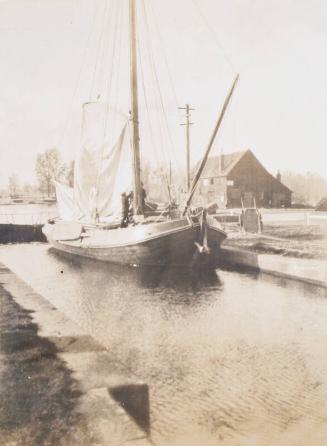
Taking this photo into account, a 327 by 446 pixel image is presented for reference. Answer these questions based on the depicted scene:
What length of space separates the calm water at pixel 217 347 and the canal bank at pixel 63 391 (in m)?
0.52

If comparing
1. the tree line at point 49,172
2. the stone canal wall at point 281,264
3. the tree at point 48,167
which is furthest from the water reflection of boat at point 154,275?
the tree at point 48,167

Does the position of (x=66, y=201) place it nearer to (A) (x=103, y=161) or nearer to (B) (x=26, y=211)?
(A) (x=103, y=161)

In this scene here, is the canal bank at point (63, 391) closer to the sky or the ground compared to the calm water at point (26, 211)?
closer to the ground

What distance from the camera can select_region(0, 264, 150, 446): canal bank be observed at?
9.97ft

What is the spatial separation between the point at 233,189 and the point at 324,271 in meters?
27.9

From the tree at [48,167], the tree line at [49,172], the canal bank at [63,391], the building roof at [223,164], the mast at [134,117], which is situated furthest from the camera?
the building roof at [223,164]

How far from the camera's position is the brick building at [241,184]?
34.9 meters

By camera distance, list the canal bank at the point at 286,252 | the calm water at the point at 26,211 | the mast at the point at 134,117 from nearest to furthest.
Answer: the canal bank at the point at 286,252 → the mast at the point at 134,117 → the calm water at the point at 26,211

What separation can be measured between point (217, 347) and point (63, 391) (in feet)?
12.0

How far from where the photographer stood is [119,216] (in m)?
16.0

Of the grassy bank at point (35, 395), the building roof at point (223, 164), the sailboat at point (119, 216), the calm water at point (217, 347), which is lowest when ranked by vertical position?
the calm water at point (217, 347)

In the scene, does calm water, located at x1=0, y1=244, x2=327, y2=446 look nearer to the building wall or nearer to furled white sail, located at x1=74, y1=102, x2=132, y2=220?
furled white sail, located at x1=74, y1=102, x2=132, y2=220

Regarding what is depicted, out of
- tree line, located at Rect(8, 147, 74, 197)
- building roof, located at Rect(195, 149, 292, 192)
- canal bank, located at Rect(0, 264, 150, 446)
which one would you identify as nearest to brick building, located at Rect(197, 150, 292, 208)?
building roof, located at Rect(195, 149, 292, 192)

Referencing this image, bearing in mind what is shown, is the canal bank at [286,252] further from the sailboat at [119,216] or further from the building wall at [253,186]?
Answer: the building wall at [253,186]
